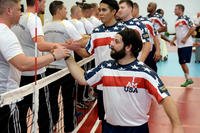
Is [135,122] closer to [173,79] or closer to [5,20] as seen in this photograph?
[5,20]

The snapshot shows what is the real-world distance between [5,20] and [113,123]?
53.5 inches

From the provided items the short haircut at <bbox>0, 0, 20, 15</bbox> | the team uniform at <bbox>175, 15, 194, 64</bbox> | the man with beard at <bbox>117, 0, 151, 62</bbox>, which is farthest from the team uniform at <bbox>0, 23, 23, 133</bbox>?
the team uniform at <bbox>175, 15, 194, 64</bbox>

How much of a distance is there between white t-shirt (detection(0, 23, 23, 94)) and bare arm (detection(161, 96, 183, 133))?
1.33 m

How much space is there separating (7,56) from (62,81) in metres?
2.75

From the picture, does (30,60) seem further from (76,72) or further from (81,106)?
(81,106)

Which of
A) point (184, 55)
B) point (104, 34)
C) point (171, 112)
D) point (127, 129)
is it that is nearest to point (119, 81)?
point (127, 129)

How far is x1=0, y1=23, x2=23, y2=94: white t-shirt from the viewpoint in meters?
3.29

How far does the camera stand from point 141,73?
3334mm

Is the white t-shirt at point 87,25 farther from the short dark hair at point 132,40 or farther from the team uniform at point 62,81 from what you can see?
the short dark hair at point 132,40

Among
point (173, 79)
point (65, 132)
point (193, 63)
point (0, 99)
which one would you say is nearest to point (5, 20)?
point (0, 99)

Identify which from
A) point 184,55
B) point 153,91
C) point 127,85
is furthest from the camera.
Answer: point 184,55

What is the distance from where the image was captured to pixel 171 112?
3.13 meters

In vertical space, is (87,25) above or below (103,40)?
below

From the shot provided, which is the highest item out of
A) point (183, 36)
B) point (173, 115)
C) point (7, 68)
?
point (7, 68)
